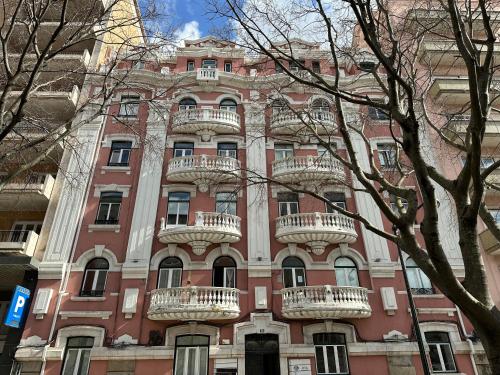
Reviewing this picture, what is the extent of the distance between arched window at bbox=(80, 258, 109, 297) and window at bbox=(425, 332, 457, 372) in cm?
1402

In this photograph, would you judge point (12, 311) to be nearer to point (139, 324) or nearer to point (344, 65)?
point (139, 324)

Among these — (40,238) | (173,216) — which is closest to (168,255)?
(173,216)

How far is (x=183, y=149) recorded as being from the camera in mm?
18750

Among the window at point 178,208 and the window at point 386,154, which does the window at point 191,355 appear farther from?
the window at point 386,154

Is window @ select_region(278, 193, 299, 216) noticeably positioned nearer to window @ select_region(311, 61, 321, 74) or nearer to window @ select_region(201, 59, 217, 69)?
window @ select_region(311, 61, 321, 74)

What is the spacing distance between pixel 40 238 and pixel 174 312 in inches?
284

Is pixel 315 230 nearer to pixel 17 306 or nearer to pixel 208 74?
pixel 208 74

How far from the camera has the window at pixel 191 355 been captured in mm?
13812

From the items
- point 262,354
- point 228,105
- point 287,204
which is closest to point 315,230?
point 287,204

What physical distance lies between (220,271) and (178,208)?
3.76 meters

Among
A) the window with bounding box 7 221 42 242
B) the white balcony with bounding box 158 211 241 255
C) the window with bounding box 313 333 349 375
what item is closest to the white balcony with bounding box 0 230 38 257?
the window with bounding box 7 221 42 242

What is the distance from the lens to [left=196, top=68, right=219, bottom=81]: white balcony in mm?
20047

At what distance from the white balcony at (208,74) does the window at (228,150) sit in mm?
4088

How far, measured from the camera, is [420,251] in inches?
242
